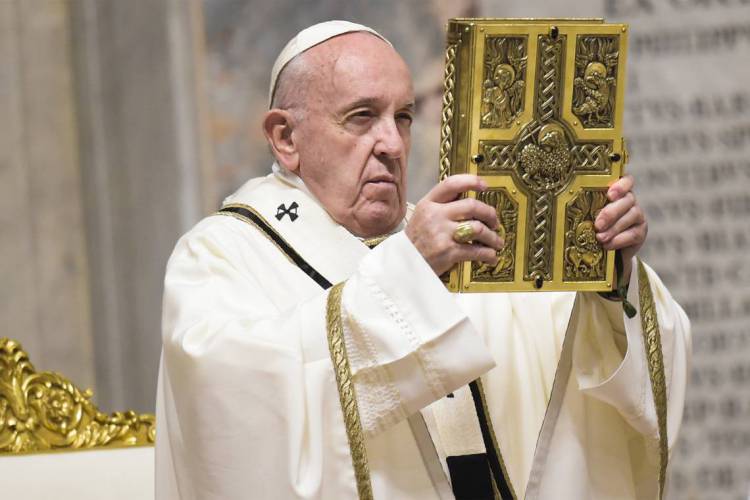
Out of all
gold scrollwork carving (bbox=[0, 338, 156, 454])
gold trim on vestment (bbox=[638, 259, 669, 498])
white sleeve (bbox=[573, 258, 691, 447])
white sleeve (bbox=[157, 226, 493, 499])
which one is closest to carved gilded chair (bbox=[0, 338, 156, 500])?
gold scrollwork carving (bbox=[0, 338, 156, 454])

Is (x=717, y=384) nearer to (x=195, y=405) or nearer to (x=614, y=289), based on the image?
(x=614, y=289)

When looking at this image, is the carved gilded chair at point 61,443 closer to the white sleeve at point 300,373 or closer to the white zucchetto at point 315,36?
the white sleeve at point 300,373

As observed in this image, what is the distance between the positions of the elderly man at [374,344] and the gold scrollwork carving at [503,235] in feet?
0.19

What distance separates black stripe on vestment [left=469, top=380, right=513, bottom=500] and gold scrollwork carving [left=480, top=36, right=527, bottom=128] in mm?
727

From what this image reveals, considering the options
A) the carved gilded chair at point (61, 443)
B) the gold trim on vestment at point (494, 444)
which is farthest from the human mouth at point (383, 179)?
the carved gilded chair at point (61, 443)

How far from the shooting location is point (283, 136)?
3.87 m

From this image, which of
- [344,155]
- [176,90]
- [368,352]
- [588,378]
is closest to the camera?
[368,352]

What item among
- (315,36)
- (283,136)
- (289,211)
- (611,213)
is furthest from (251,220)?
(611,213)

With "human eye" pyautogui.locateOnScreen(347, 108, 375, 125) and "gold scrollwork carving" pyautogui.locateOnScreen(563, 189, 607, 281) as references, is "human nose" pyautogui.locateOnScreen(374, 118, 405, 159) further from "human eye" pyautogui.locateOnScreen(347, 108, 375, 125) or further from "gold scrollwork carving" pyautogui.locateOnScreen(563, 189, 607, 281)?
"gold scrollwork carving" pyautogui.locateOnScreen(563, 189, 607, 281)

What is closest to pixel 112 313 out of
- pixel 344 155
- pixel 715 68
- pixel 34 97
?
pixel 34 97

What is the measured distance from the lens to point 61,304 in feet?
18.5

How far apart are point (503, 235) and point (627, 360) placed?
1.53ft

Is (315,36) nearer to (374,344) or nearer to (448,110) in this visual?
(448,110)

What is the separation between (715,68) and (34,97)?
264 centimetres
